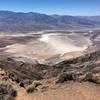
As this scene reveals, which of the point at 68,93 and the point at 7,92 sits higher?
the point at 7,92

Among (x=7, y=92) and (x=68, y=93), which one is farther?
(x=68, y=93)

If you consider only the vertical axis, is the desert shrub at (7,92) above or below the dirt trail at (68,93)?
above

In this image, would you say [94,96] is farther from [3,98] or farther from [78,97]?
[3,98]

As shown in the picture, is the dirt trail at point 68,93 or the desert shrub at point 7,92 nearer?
the desert shrub at point 7,92
